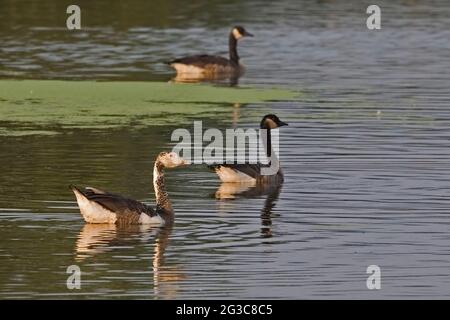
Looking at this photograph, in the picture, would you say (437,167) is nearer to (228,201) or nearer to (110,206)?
(228,201)

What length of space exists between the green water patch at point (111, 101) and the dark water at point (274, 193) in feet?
2.36

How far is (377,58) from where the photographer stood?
36.9m

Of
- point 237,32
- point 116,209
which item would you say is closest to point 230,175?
point 116,209

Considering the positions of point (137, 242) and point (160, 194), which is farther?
point (160, 194)

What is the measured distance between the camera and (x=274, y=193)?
66.7ft

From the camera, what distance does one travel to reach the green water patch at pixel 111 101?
84.8 feet

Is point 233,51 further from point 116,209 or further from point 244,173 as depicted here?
point 116,209

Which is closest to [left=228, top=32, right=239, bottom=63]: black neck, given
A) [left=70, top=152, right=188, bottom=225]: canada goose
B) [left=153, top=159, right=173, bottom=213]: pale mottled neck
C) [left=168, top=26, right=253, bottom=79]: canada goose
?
[left=168, top=26, right=253, bottom=79]: canada goose

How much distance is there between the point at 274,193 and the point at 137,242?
3834 mm

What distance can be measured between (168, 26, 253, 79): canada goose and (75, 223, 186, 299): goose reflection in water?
1599 cm

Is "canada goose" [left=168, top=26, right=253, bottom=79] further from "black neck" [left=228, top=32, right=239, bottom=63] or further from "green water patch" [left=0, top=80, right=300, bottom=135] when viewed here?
"green water patch" [left=0, top=80, right=300, bottom=135]

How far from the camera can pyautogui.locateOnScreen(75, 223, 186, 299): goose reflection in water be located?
1482 cm

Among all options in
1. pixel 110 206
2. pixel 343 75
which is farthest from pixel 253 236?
pixel 343 75
